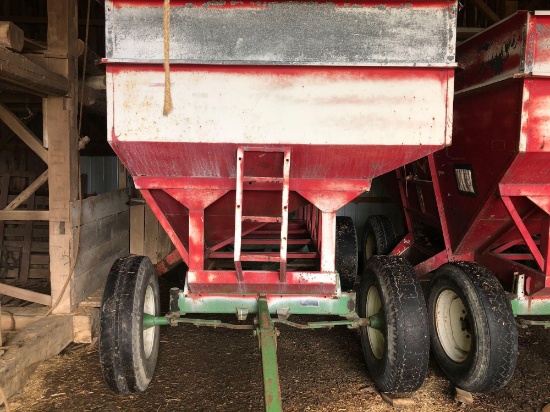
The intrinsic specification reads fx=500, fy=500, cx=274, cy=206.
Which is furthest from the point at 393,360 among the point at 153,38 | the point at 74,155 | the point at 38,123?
the point at 38,123

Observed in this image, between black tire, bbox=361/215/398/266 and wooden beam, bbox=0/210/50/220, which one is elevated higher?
wooden beam, bbox=0/210/50/220

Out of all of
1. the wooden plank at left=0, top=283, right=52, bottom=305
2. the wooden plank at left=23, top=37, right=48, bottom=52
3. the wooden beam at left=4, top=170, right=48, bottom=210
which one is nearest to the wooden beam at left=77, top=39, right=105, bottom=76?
the wooden plank at left=23, top=37, right=48, bottom=52

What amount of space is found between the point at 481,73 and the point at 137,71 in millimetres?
2459

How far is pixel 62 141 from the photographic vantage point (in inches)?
160

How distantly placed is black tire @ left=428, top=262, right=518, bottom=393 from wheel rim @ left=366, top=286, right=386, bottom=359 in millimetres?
421

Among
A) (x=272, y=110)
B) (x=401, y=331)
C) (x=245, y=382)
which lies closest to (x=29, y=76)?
(x=272, y=110)

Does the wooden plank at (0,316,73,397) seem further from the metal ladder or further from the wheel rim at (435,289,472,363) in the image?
the wheel rim at (435,289,472,363)

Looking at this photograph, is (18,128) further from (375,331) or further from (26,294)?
(375,331)

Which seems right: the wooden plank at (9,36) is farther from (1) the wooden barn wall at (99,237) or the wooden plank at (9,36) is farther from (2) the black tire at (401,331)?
(2) the black tire at (401,331)

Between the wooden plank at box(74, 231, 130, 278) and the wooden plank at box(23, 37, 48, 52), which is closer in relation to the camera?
the wooden plank at box(23, 37, 48, 52)

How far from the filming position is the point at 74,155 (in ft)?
13.6

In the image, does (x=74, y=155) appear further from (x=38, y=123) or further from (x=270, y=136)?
(x=38, y=123)

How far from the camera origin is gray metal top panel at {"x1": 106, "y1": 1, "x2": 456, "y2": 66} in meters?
2.81

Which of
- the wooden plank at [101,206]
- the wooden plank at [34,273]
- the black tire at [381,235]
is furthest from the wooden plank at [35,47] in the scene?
the black tire at [381,235]
